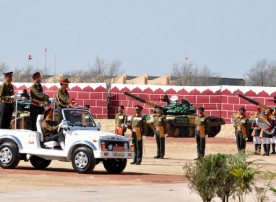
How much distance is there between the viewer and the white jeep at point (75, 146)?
25.0 meters

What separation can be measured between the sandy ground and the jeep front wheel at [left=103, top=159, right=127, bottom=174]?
0.88 feet

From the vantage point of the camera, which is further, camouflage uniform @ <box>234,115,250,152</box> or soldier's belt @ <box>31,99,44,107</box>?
camouflage uniform @ <box>234,115,250,152</box>

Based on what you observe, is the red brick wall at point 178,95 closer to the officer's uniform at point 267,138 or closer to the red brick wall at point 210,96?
the red brick wall at point 210,96

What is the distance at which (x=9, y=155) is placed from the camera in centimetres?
2611

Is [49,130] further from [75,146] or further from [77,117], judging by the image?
[75,146]

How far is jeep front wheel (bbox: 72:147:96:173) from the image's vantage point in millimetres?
24853

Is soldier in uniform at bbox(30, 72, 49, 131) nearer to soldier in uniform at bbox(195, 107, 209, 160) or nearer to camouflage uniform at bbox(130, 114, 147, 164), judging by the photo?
camouflage uniform at bbox(130, 114, 147, 164)

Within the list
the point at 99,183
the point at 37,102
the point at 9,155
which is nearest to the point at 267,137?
the point at 37,102

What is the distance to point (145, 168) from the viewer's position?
28625 millimetres

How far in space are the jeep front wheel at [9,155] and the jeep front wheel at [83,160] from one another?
174 centimetres

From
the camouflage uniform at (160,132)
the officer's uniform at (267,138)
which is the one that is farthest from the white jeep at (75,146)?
the officer's uniform at (267,138)

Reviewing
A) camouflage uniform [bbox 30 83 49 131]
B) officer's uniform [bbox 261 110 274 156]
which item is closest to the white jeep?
camouflage uniform [bbox 30 83 49 131]

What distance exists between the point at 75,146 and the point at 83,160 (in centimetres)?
48

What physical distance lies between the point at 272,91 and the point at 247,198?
36624 millimetres
